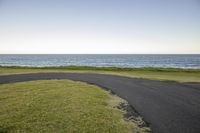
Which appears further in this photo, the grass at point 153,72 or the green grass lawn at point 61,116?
the grass at point 153,72

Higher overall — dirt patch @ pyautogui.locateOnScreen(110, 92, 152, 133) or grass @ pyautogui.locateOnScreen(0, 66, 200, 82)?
dirt patch @ pyautogui.locateOnScreen(110, 92, 152, 133)

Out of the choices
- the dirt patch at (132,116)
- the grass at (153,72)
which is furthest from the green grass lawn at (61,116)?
the grass at (153,72)

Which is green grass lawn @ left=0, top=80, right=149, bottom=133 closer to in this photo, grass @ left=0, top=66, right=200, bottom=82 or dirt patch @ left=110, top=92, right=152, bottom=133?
dirt patch @ left=110, top=92, right=152, bottom=133

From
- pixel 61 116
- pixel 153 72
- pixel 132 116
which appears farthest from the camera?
pixel 153 72

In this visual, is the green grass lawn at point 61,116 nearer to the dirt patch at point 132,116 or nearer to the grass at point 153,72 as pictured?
the dirt patch at point 132,116

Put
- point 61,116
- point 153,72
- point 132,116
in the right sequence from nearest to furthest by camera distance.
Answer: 1. point 61,116
2. point 132,116
3. point 153,72

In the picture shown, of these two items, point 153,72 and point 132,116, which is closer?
point 132,116

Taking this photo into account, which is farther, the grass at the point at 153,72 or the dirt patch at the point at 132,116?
the grass at the point at 153,72

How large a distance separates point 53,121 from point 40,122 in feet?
1.65

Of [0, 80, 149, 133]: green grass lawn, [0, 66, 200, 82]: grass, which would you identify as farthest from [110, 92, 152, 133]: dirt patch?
[0, 66, 200, 82]: grass

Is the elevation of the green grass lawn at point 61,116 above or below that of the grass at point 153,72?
above

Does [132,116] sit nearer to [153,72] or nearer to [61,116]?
[61,116]

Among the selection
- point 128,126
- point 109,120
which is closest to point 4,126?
point 109,120

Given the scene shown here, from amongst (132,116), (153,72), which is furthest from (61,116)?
(153,72)
